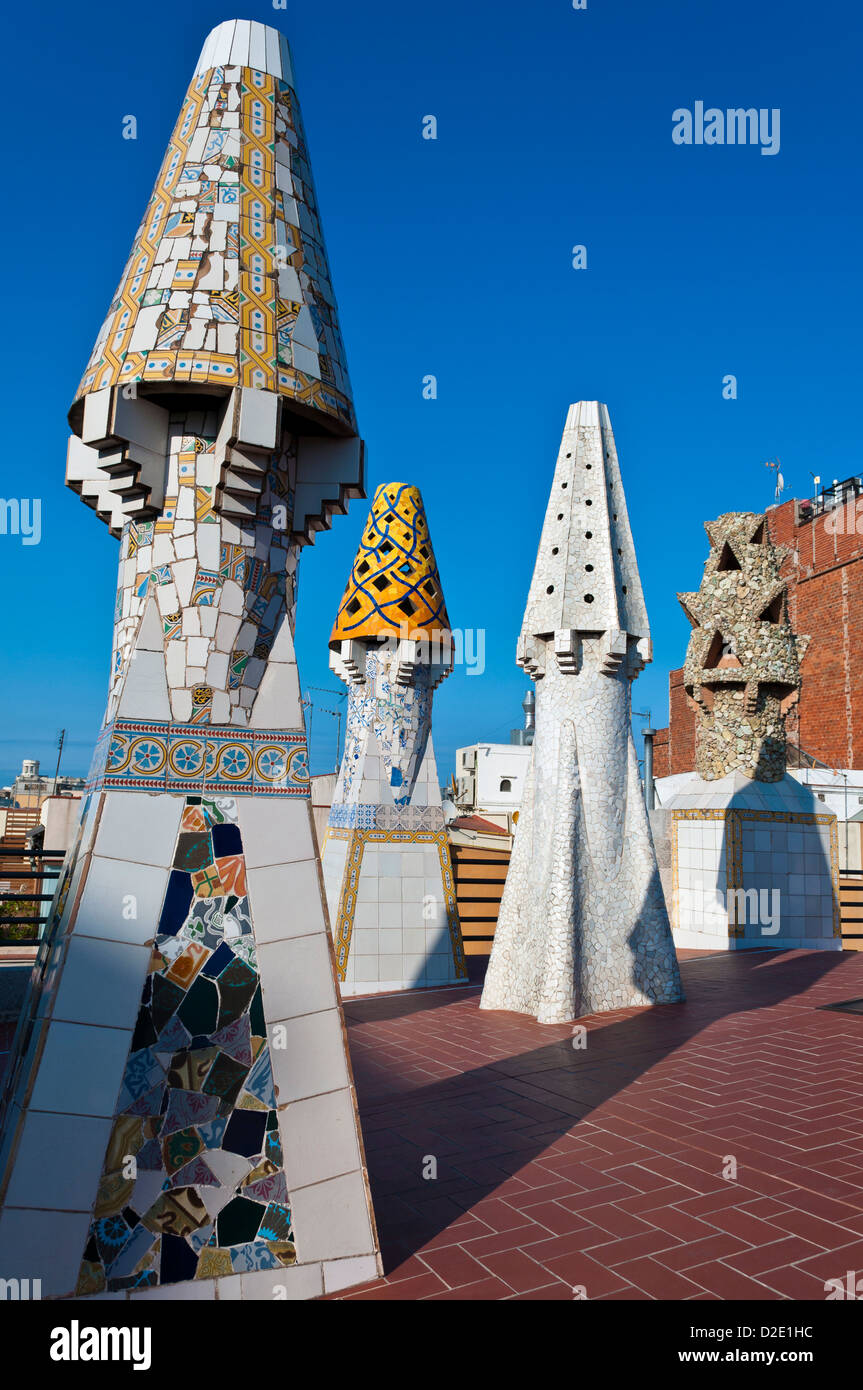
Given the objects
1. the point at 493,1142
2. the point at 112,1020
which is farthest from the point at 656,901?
the point at 112,1020

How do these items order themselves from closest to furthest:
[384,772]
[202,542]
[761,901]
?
1. [202,542]
2. [384,772]
3. [761,901]

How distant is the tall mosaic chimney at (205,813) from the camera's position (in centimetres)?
290

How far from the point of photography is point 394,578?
372 inches

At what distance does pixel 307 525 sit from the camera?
3.85m

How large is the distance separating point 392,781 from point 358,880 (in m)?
1.03

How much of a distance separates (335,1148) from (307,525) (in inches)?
93.2

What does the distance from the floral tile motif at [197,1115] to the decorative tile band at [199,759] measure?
0.12 meters

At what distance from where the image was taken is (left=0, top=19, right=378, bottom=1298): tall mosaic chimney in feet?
9.52

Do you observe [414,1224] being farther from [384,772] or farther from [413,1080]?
[384,772]

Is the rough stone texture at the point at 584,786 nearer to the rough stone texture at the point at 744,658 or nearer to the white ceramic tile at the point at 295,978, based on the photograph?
the rough stone texture at the point at 744,658

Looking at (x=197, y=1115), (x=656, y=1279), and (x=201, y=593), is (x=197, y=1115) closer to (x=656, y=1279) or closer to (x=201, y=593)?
(x=656, y=1279)

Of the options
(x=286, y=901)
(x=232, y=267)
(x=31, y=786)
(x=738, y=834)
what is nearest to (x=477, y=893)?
(x=738, y=834)

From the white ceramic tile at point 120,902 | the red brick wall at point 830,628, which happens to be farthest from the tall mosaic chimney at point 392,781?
the red brick wall at point 830,628

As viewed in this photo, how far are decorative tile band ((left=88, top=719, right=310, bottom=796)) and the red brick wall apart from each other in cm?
2024
